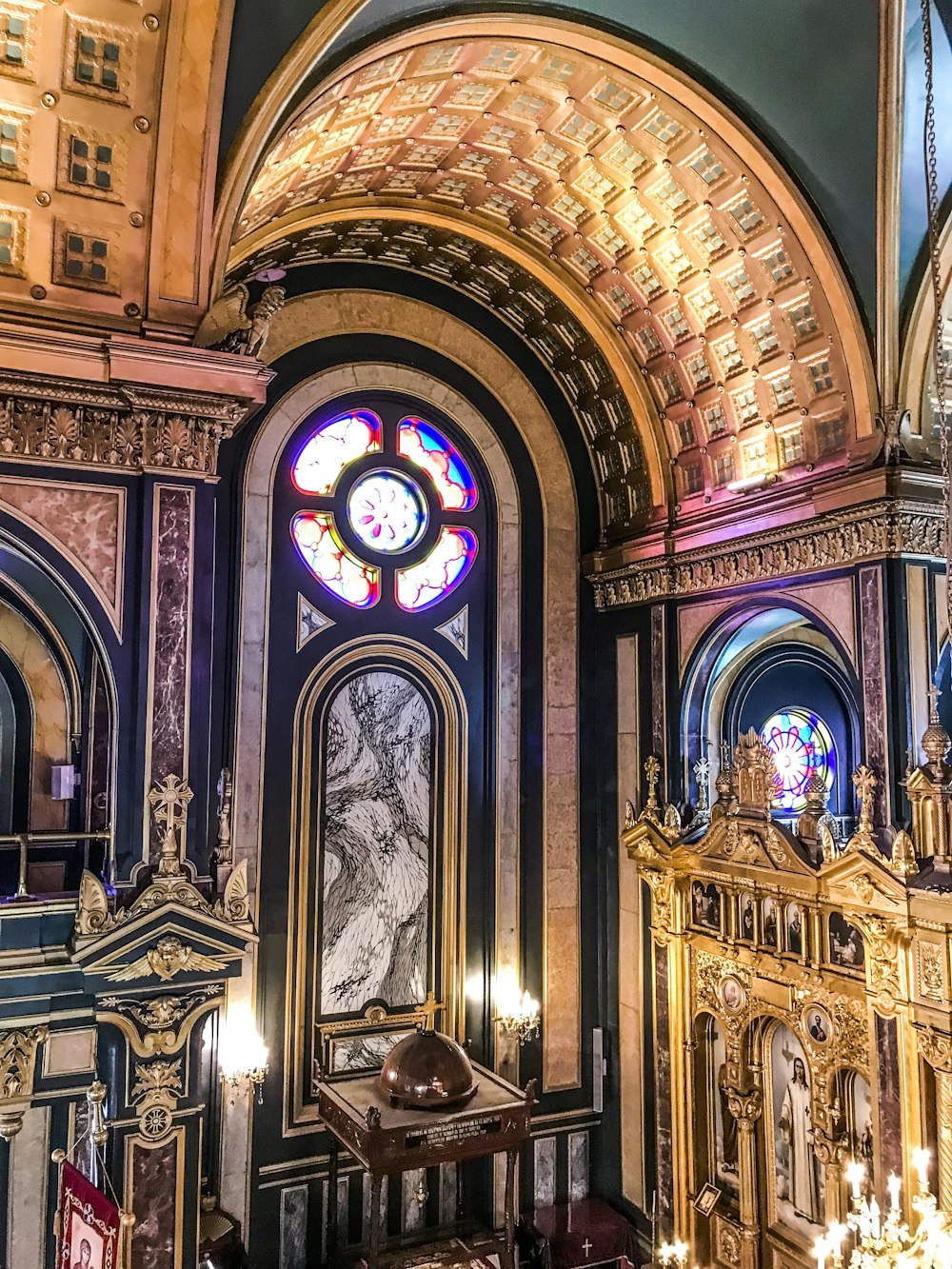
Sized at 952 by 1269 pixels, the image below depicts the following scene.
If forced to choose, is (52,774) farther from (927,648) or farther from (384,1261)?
(927,648)

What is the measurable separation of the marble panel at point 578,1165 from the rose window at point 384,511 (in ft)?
23.4

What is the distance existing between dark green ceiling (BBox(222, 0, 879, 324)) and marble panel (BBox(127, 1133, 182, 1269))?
7.98 meters

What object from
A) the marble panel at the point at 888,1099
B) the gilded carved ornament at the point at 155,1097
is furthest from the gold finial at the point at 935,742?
the gilded carved ornament at the point at 155,1097

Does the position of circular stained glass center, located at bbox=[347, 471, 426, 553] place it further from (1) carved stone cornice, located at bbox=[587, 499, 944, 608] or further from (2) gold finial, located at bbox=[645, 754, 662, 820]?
(2) gold finial, located at bbox=[645, 754, 662, 820]

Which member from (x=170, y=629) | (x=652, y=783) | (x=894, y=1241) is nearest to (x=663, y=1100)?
(x=652, y=783)

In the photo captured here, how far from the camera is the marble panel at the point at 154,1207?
23.0ft

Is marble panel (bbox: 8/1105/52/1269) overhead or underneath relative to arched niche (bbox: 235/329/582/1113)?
underneath

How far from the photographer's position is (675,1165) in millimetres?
11922

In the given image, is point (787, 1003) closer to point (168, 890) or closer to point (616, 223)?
point (168, 890)

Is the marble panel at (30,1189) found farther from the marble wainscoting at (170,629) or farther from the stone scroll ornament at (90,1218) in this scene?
the marble wainscoting at (170,629)

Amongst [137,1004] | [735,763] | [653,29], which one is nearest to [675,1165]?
[735,763]

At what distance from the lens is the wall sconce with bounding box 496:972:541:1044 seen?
12.7 metres

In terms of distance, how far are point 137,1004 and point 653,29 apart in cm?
910

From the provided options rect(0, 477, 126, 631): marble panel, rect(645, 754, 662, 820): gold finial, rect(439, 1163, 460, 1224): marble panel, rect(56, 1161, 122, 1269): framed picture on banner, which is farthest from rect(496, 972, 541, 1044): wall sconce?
rect(0, 477, 126, 631): marble panel
